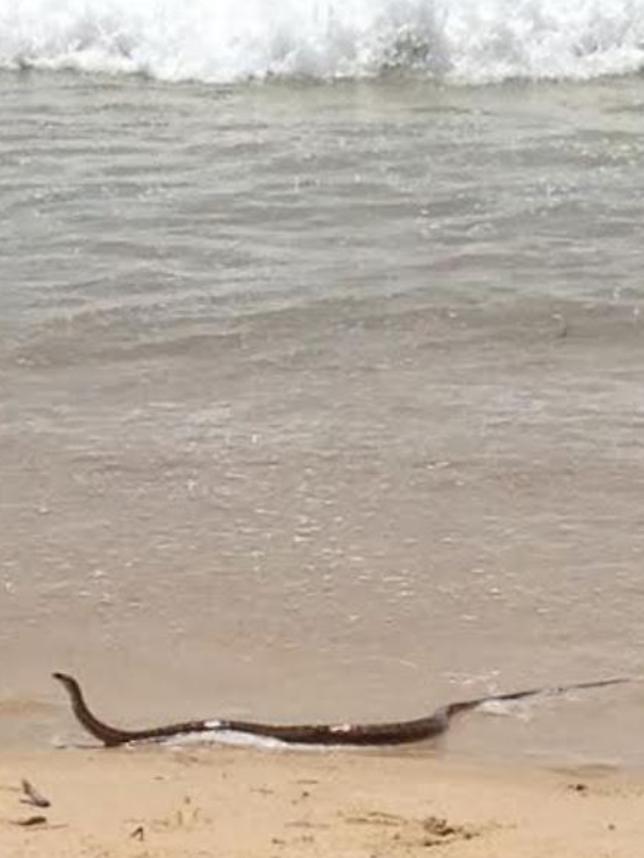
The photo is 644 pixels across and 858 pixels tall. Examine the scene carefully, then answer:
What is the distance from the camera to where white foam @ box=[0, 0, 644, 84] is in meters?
12.7

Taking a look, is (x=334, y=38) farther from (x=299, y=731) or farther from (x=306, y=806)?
(x=306, y=806)

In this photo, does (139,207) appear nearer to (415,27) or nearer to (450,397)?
(450,397)

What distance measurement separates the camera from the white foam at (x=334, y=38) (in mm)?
12656

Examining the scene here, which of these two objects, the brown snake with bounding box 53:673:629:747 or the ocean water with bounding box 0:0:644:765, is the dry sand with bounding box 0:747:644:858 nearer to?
the brown snake with bounding box 53:673:629:747

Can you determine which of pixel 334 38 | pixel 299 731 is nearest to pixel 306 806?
pixel 299 731

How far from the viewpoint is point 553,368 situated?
21.4ft

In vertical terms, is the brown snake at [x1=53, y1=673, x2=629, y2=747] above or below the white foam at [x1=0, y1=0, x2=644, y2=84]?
below

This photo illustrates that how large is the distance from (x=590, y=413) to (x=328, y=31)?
7.69 metres

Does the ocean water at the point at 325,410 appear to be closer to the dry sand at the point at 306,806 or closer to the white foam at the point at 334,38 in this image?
the dry sand at the point at 306,806

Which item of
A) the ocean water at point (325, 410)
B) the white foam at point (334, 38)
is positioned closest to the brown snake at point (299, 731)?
the ocean water at point (325, 410)

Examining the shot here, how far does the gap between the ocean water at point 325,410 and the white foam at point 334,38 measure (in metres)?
1.21

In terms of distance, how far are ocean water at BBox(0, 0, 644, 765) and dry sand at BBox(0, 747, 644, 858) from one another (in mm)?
231

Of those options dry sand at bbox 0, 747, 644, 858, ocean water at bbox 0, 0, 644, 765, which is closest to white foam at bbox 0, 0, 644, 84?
ocean water at bbox 0, 0, 644, 765

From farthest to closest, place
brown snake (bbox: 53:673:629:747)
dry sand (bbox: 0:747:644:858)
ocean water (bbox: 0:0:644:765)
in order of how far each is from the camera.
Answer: ocean water (bbox: 0:0:644:765) < brown snake (bbox: 53:673:629:747) < dry sand (bbox: 0:747:644:858)
